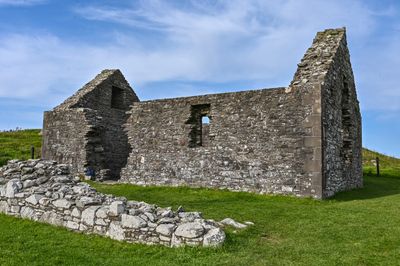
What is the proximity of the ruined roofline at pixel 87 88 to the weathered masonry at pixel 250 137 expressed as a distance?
0.37 m


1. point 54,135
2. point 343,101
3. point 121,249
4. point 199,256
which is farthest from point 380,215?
point 54,135

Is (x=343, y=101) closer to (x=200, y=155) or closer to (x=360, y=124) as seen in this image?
(x=360, y=124)

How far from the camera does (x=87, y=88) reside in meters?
23.2

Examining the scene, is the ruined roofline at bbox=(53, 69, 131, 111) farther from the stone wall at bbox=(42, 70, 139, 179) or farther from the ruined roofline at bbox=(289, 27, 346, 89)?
the ruined roofline at bbox=(289, 27, 346, 89)

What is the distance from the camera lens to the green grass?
26.9m

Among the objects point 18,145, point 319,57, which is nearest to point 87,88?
point 18,145

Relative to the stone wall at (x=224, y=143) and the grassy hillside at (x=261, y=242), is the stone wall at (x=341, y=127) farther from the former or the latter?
the grassy hillside at (x=261, y=242)

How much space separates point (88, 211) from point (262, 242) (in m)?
3.98

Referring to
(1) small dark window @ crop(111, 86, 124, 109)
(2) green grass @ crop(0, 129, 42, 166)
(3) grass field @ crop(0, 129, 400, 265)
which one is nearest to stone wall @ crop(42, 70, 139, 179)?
(1) small dark window @ crop(111, 86, 124, 109)

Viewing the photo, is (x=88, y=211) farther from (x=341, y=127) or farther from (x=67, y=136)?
(x=67, y=136)

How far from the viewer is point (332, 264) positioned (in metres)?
6.80

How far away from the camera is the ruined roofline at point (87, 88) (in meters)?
22.0

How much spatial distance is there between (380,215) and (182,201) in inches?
241

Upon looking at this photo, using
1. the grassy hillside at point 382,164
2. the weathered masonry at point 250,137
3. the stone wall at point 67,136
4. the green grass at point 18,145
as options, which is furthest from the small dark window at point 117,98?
the grassy hillside at point 382,164
